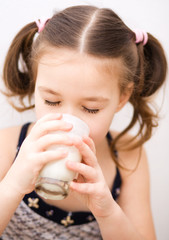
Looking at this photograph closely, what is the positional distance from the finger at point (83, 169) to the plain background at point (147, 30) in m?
0.57

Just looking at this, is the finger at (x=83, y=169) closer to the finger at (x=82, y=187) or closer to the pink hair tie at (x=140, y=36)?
the finger at (x=82, y=187)

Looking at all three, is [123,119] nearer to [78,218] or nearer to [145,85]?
[145,85]

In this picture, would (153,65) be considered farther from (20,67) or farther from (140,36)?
(20,67)

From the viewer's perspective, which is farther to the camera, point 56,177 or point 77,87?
point 77,87

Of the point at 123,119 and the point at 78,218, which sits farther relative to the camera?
the point at 123,119

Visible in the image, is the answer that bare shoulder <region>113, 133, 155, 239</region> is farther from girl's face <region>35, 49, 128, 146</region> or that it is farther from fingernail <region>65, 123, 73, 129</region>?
fingernail <region>65, 123, 73, 129</region>

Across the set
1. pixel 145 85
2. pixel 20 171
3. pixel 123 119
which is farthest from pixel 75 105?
pixel 123 119

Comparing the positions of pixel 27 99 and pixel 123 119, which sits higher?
pixel 27 99

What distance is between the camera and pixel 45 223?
982 millimetres

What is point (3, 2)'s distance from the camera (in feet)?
3.68

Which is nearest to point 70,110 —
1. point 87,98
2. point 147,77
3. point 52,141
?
point 87,98

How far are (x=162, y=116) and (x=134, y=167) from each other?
1.01 ft

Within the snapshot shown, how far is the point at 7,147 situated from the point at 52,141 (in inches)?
16.6

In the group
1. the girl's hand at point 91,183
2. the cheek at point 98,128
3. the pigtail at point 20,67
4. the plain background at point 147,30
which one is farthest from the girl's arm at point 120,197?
the pigtail at point 20,67
